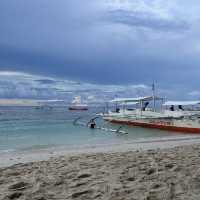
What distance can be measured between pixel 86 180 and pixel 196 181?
2.25 metres

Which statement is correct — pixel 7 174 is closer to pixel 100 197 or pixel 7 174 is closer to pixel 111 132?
pixel 100 197

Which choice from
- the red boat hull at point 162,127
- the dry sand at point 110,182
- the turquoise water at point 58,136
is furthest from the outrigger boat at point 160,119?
the dry sand at point 110,182

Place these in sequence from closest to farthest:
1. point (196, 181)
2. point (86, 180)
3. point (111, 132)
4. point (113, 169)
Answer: point (196, 181), point (86, 180), point (113, 169), point (111, 132)

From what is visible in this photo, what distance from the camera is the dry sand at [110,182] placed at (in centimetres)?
767

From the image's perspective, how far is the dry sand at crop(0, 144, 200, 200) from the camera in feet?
25.2

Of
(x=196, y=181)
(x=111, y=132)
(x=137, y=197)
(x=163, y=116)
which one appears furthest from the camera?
(x=163, y=116)

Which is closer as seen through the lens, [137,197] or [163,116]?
[137,197]

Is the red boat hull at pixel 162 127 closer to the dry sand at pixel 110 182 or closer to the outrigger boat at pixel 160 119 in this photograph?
the outrigger boat at pixel 160 119

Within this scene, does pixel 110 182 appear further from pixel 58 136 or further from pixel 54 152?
pixel 58 136

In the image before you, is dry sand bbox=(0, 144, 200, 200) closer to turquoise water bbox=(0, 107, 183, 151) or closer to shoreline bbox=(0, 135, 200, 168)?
shoreline bbox=(0, 135, 200, 168)

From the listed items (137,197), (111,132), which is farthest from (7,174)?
(111,132)

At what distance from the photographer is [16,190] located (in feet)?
27.6

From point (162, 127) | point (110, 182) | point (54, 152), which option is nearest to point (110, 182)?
point (110, 182)

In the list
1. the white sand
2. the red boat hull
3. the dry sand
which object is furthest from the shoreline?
the red boat hull
